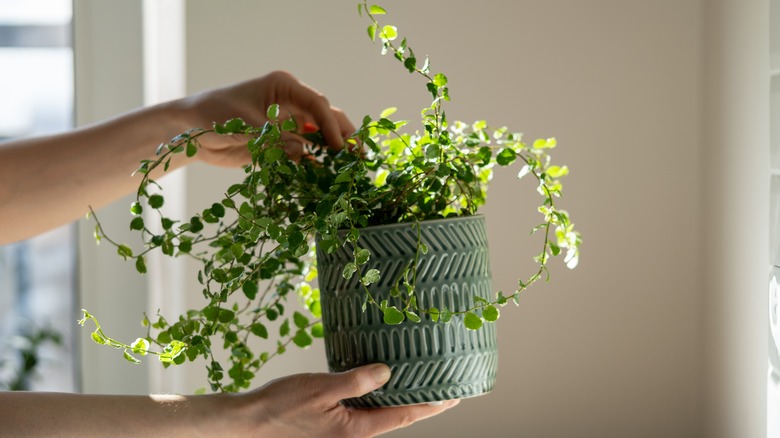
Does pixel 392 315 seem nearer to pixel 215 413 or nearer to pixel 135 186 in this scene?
pixel 215 413

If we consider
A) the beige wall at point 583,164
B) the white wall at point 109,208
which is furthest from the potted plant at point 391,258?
the white wall at point 109,208

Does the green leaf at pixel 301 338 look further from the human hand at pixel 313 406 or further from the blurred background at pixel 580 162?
the blurred background at pixel 580 162

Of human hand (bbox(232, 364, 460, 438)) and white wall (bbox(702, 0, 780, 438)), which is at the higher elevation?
white wall (bbox(702, 0, 780, 438))

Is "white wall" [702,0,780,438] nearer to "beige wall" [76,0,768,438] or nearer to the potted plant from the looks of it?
"beige wall" [76,0,768,438]

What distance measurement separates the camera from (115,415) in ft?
2.57

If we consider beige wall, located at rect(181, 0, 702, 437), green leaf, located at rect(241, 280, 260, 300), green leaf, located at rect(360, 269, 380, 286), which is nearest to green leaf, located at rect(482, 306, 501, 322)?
green leaf, located at rect(360, 269, 380, 286)

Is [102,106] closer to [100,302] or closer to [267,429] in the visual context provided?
[100,302]

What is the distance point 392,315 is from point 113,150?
20.5 inches

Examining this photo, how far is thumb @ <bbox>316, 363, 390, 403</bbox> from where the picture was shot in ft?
2.54

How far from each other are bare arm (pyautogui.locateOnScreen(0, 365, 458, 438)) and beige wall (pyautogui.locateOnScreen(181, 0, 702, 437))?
0.55 metres

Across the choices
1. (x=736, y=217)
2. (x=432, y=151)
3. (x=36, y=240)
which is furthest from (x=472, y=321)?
(x=36, y=240)

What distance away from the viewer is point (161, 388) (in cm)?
154

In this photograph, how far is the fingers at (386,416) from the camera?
854mm

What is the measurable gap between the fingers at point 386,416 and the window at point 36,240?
150cm
